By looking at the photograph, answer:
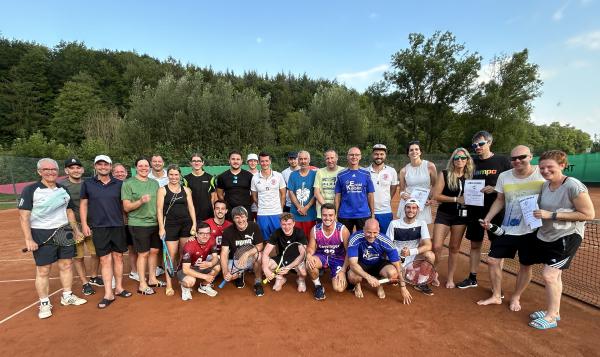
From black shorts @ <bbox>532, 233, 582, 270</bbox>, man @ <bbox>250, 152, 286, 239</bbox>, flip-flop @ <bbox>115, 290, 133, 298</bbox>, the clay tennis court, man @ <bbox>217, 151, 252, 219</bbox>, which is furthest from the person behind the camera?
man @ <bbox>217, 151, 252, 219</bbox>

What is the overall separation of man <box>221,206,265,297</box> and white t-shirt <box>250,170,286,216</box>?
47 centimetres

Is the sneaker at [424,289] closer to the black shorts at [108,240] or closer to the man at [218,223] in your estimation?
the man at [218,223]

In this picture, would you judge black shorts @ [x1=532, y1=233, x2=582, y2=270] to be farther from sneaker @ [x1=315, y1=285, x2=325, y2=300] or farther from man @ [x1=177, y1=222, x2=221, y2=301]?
man @ [x1=177, y1=222, x2=221, y2=301]

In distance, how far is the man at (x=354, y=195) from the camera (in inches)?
187

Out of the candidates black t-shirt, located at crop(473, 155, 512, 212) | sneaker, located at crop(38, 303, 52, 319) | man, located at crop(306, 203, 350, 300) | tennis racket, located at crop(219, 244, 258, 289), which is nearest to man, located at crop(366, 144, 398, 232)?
man, located at crop(306, 203, 350, 300)

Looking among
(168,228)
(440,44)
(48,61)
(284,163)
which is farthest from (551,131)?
(48,61)

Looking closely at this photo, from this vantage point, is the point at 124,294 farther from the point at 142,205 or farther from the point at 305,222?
the point at 305,222

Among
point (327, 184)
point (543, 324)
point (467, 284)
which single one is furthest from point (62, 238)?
point (543, 324)

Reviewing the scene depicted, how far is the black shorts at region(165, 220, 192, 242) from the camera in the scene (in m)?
4.54

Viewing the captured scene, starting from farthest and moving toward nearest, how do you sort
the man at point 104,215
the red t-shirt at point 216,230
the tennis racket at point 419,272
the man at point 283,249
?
the red t-shirt at point 216,230
the man at point 283,249
the tennis racket at point 419,272
the man at point 104,215

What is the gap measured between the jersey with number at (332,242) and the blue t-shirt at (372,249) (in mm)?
263

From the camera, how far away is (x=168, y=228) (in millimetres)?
4539

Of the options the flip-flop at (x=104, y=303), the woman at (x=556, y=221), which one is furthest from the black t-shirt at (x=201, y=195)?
the woman at (x=556, y=221)

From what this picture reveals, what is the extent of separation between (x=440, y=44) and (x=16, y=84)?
51.9 m
